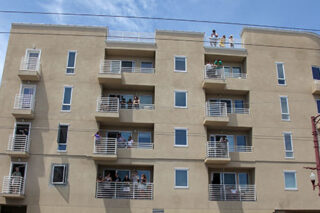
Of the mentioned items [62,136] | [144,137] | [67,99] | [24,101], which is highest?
[67,99]

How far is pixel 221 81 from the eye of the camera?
104ft

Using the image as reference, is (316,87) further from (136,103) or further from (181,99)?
(136,103)

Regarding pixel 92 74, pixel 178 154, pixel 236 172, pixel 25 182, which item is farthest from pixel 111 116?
pixel 236 172

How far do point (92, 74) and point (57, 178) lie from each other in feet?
30.1

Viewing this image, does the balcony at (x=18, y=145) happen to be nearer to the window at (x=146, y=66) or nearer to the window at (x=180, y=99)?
the window at (x=146, y=66)

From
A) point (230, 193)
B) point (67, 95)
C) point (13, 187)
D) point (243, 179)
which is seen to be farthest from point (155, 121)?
point (13, 187)

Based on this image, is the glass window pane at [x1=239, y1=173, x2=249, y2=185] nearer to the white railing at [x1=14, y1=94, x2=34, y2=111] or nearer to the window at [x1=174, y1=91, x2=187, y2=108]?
the window at [x1=174, y1=91, x2=187, y2=108]

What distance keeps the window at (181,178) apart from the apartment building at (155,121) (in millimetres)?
80

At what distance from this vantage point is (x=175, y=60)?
3278 centimetres

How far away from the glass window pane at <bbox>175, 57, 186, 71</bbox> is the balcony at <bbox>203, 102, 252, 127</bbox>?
4.00 m

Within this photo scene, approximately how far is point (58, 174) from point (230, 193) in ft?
45.2

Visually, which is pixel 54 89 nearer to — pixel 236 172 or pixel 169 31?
pixel 169 31

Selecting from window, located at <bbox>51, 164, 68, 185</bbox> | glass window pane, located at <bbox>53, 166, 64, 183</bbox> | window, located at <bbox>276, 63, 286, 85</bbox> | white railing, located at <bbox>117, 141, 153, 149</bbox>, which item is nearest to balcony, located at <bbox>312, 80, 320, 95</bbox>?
window, located at <bbox>276, 63, 286, 85</bbox>

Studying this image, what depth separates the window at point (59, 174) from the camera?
28.4 metres
